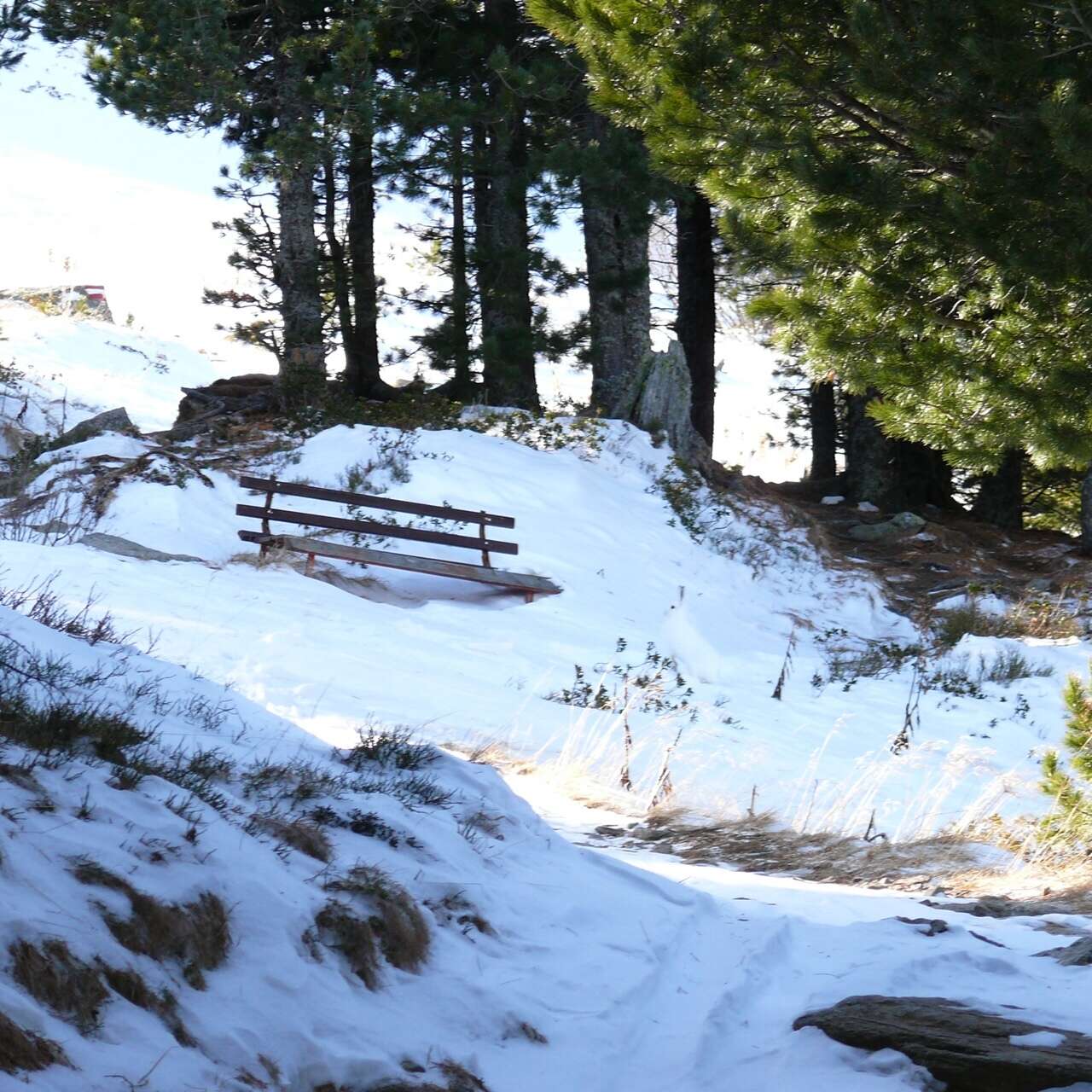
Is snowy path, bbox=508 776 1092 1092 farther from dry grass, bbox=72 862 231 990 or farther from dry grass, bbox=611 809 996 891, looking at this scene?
dry grass, bbox=72 862 231 990

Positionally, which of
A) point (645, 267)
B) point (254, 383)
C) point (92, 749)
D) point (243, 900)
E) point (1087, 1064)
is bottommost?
point (1087, 1064)

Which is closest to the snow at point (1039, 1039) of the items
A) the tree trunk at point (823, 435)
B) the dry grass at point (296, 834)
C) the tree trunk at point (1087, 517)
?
the dry grass at point (296, 834)

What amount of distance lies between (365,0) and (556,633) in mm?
7881

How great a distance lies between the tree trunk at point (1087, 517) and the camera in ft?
53.5

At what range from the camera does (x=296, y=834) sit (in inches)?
156

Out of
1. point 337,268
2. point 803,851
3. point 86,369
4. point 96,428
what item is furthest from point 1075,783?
point 86,369

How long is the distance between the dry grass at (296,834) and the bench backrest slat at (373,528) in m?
7.77

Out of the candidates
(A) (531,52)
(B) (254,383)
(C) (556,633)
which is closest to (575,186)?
(A) (531,52)

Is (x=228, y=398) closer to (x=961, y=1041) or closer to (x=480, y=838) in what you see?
(x=480, y=838)

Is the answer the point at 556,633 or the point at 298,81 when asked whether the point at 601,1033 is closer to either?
the point at 556,633

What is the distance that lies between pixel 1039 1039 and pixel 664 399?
13.1m

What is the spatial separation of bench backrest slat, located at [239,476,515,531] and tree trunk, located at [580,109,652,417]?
469 cm

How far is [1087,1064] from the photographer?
323 cm

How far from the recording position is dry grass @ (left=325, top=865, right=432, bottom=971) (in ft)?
11.9
